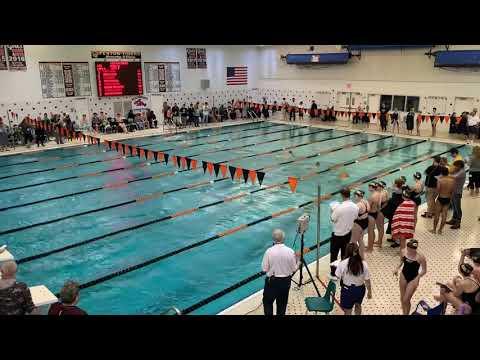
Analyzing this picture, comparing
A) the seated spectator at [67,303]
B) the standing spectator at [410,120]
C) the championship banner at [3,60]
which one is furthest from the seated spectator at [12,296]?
the standing spectator at [410,120]

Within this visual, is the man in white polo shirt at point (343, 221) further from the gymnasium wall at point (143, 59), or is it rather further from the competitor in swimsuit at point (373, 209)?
the gymnasium wall at point (143, 59)

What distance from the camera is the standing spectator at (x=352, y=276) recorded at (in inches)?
187

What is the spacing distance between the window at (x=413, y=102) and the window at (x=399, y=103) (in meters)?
0.25

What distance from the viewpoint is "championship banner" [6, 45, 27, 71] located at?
1755 centimetres

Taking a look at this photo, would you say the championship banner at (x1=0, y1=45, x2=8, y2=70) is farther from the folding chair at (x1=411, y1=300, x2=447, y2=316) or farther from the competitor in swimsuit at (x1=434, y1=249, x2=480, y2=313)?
the competitor in swimsuit at (x1=434, y1=249, x2=480, y2=313)

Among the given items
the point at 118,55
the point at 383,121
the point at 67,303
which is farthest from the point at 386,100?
the point at 67,303

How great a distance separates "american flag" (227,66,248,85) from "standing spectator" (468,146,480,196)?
712 inches

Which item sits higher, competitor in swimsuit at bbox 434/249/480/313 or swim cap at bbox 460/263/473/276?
swim cap at bbox 460/263/473/276

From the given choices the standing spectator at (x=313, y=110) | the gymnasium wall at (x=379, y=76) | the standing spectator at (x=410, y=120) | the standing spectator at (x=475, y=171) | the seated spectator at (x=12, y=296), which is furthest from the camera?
the standing spectator at (x=313, y=110)

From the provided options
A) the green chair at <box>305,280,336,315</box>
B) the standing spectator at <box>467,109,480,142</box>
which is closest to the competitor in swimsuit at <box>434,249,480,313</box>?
the green chair at <box>305,280,336,315</box>
